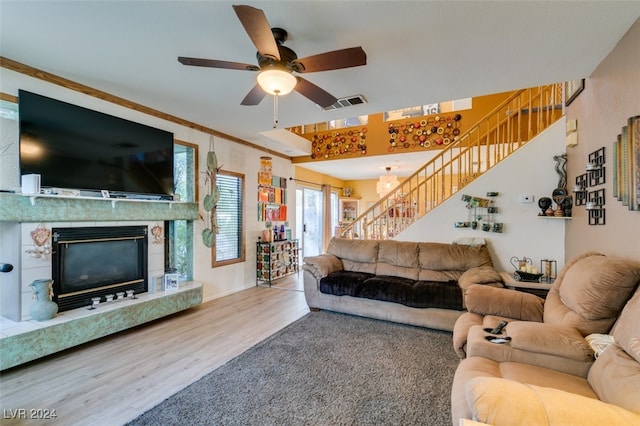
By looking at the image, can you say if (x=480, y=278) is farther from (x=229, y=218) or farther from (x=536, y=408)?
(x=229, y=218)

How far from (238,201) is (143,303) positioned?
232 cm

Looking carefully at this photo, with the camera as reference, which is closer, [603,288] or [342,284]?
[603,288]

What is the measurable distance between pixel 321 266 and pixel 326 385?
6.21 feet

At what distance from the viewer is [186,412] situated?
191 cm

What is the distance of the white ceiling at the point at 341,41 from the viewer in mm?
1889

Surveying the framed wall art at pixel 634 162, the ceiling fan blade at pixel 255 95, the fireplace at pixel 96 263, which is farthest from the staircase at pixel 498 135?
the fireplace at pixel 96 263

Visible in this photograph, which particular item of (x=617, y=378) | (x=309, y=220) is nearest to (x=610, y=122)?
(x=617, y=378)

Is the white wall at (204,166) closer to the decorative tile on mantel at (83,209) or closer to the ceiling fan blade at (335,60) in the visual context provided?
the decorative tile on mantel at (83,209)

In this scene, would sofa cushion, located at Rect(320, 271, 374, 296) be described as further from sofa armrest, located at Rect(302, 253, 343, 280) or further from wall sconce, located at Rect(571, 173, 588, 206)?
wall sconce, located at Rect(571, 173, 588, 206)

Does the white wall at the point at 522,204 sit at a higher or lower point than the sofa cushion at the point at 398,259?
higher

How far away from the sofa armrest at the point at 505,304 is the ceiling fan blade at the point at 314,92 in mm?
2085

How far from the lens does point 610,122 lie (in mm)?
2283

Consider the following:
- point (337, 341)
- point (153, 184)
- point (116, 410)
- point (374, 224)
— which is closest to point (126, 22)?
point (153, 184)

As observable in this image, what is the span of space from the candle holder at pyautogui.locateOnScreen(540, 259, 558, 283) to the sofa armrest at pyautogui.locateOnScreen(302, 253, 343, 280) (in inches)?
98.6
